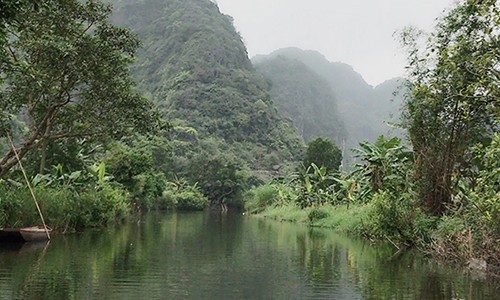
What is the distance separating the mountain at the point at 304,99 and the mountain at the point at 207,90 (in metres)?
17.3

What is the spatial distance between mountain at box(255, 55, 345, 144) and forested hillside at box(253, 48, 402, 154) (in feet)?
2.13

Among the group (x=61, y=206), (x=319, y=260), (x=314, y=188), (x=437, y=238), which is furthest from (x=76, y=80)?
(x=314, y=188)

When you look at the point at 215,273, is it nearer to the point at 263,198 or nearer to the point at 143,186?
the point at 143,186

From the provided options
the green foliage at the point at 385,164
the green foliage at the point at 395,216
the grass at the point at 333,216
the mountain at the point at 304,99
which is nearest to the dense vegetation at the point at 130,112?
the green foliage at the point at 395,216

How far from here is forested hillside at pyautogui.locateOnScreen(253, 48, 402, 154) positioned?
14588 cm

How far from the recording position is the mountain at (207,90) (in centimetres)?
8162

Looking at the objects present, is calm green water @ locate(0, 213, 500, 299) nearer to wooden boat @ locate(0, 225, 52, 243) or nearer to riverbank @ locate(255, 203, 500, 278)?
wooden boat @ locate(0, 225, 52, 243)

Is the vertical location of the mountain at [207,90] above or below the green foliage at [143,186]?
above

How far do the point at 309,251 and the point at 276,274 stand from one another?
21.1 ft

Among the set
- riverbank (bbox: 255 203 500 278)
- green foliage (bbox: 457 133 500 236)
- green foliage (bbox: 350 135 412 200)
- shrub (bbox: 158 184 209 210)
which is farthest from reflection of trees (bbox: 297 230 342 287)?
shrub (bbox: 158 184 209 210)

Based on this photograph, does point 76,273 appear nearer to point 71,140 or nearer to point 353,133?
point 71,140

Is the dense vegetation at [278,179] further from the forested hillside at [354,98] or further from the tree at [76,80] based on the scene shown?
the forested hillside at [354,98]

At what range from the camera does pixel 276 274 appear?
1359 cm

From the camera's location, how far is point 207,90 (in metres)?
89.0
